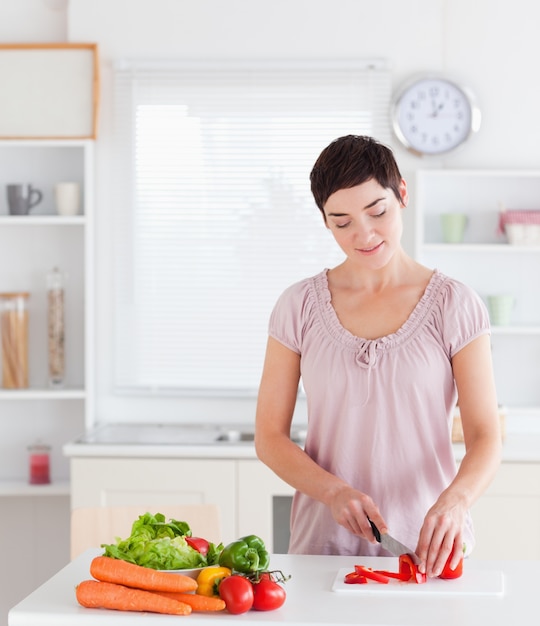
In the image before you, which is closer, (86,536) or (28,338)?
(86,536)

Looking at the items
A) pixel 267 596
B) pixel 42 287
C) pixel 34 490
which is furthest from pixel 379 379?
pixel 42 287

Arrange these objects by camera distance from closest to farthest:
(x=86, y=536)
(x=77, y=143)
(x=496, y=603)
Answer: (x=496, y=603) < (x=86, y=536) < (x=77, y=143)

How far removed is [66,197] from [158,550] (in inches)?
88.2

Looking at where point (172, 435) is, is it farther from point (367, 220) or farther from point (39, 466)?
point (367, 220)

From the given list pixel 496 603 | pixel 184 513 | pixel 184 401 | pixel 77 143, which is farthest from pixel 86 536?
pixel 77 143

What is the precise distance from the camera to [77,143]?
11.7ft

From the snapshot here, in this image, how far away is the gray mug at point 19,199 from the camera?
11.8ft

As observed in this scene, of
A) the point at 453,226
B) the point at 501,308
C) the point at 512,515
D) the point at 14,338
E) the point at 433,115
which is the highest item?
the point at 433,115

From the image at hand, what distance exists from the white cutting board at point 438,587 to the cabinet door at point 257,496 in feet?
4.97

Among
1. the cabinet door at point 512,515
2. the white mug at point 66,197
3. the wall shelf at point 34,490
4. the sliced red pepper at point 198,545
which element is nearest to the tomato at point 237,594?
the sliced red pepper at point 198,545

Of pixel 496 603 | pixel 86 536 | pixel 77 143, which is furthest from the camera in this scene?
pixel 77 143

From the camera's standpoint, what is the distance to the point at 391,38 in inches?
142

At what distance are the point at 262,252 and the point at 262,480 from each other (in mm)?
894

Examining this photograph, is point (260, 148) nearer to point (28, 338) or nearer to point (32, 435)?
point (28, 338)
